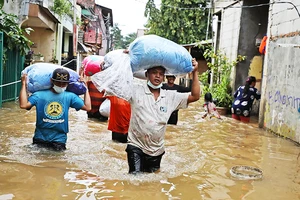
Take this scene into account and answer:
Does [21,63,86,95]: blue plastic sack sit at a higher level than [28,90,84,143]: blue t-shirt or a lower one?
higher

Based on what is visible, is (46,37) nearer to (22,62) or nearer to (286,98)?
(22,62)

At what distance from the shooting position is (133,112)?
12.4ft

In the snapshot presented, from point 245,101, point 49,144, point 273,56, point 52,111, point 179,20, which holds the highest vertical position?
point 179,20

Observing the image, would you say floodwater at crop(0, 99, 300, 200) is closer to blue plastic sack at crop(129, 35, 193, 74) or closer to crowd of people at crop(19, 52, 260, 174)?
crowd of people at crop(19, 52, 260, 174)

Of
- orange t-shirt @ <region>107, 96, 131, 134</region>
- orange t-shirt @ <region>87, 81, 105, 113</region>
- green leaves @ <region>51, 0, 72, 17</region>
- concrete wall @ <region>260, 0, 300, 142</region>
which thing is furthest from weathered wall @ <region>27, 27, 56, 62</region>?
orange t-shirt @ <region>107, 96, 131, 134</region>

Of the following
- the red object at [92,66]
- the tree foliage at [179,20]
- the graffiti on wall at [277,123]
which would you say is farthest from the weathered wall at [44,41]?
the graffiti on wall at [277,123]

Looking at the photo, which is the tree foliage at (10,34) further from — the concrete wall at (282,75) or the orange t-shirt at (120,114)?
the concrete wall at (282,75)

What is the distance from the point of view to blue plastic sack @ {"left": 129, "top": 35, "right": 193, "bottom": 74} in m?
3.78

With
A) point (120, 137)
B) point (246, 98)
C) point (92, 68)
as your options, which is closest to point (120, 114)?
point (120, 137)

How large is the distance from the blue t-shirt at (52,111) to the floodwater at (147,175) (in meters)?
0.25

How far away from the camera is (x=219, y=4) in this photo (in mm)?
14070

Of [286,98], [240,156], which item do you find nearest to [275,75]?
[286,98]

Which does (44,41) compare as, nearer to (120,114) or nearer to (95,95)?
(95,95)

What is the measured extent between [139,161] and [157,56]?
1.07 meters
